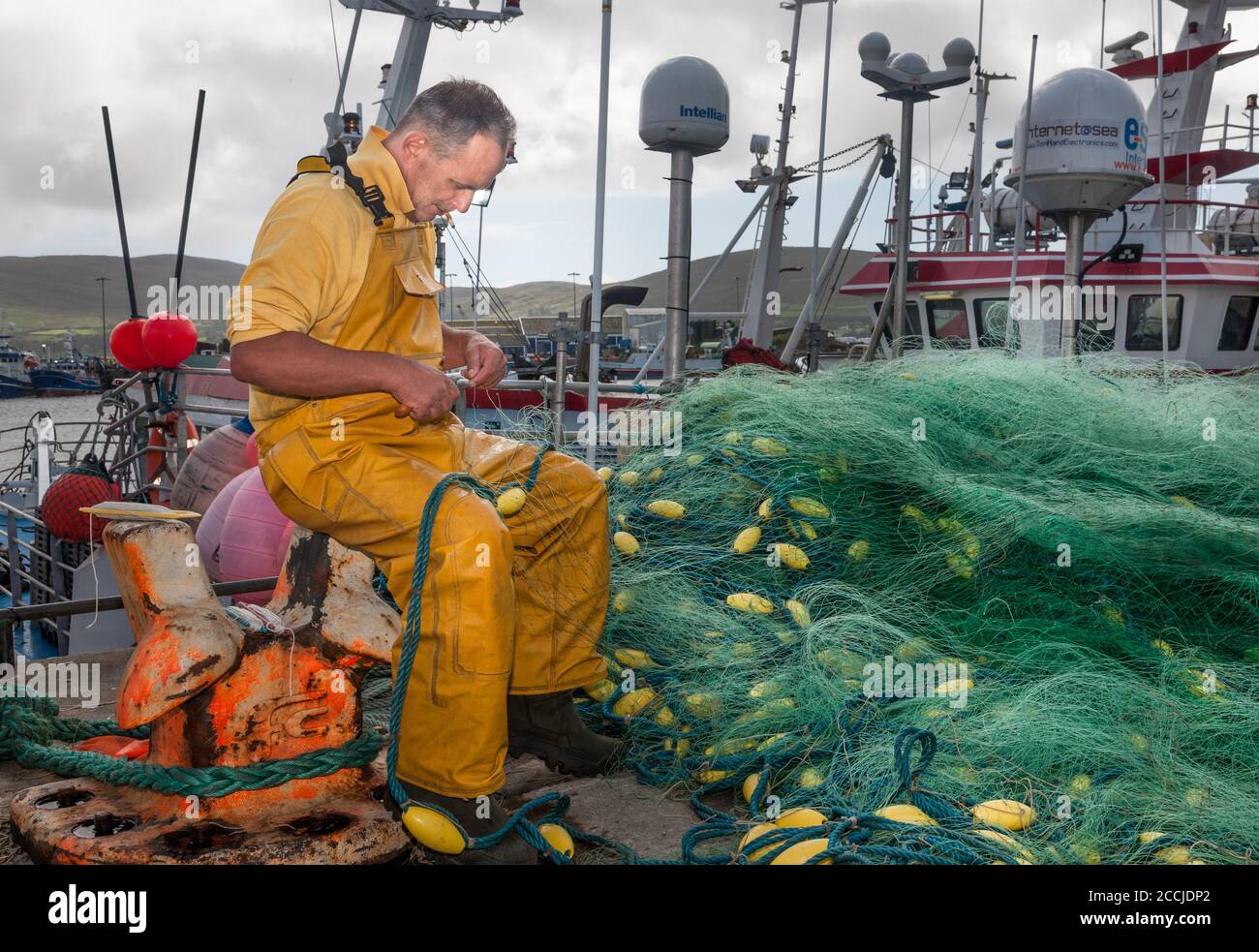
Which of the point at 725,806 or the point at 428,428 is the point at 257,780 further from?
the point at 725,806

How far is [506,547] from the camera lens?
2.57 meters

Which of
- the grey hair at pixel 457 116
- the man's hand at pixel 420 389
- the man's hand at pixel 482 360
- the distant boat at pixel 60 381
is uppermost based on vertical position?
the grey hair at pixel 457 116

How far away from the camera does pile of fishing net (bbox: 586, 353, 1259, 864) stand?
2.64 m

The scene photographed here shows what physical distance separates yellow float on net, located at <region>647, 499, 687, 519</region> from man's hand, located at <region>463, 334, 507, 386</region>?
87cm

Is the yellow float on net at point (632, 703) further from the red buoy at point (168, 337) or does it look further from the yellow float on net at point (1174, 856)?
the red buoy at point (168, 337)

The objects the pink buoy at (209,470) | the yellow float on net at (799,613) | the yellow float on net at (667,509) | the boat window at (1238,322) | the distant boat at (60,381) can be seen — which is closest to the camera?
the yellow float on net at (799,613)

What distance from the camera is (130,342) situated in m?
6.45

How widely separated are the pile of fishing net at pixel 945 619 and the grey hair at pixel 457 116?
1.60 metres

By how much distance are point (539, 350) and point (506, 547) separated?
180ft

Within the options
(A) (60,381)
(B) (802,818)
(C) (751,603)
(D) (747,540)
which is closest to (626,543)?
(D) (747,540)

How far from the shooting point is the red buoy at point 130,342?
6445 millimetres

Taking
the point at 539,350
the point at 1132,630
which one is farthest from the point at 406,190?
the point at 539,350

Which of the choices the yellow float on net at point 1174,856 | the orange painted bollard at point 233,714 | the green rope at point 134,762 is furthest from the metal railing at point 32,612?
the yellow float on net at point 1174,856

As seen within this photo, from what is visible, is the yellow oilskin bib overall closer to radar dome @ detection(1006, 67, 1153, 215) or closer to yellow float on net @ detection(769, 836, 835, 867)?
yellow float on net @ detection(769, 836, 835, 867)
